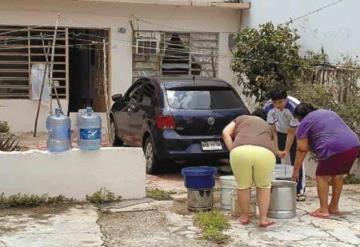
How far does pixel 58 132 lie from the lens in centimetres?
723

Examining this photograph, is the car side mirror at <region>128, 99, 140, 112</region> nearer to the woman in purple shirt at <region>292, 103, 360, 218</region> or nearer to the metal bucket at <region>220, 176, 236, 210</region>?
the metal bucket at <region>220, 176, 236, 210</region>

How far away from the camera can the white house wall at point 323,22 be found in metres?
10.6

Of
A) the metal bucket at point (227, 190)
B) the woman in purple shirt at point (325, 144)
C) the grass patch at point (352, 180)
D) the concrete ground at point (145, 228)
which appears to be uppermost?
the woman in purple shirt at point (325, 144)

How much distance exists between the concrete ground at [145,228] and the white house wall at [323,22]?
4136 mm

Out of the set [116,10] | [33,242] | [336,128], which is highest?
[116,10]

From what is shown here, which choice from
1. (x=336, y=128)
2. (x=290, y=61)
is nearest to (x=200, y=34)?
(x=290, y=61)

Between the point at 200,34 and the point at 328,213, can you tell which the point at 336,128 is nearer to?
the point at 328,213

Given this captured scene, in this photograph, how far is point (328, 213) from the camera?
6.89 metres

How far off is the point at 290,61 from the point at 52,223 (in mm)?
7104

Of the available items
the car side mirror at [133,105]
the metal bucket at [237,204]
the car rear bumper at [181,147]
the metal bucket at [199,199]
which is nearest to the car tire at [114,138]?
the car side mirror at [133,105]

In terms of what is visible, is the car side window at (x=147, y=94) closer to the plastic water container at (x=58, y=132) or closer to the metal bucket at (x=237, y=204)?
the plastic water container at (x=58, y=132)

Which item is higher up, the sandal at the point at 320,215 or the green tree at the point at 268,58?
the green tree at the point at 268,58

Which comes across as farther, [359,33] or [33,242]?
[359,33]

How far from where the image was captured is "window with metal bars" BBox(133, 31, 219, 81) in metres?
14.8
